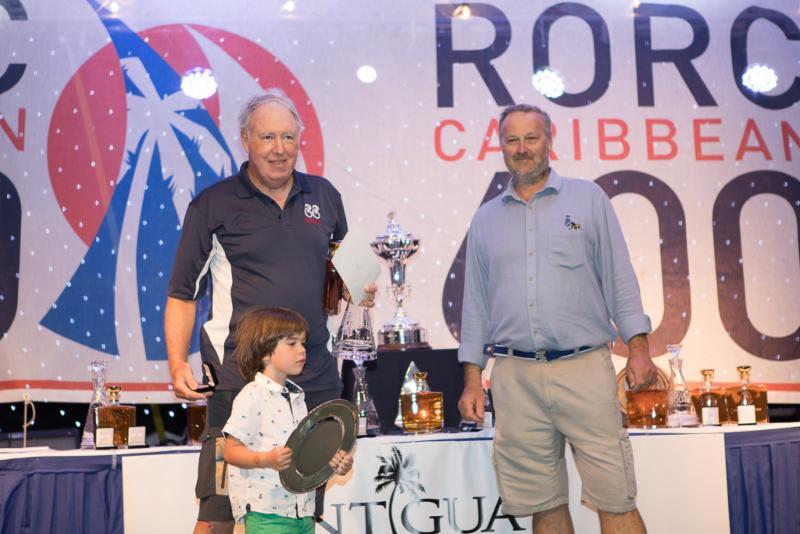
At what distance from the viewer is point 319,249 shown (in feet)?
8.79

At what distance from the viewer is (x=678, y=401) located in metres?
3.56

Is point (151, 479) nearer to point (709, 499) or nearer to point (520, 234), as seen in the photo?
point (520, 234)

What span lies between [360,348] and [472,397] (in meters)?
0.53

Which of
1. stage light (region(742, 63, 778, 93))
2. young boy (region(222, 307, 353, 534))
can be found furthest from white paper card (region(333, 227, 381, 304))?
stage light (region(742, 63, 778, 93))

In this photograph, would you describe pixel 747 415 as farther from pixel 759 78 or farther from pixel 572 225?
pixel 759 78

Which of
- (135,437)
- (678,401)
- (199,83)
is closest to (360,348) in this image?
(135,437)

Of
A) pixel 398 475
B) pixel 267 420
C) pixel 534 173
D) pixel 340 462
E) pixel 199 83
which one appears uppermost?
pixel 199 83

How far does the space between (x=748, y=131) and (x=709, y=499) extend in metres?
2.04

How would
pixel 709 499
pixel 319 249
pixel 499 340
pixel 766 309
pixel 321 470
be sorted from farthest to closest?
pixel 766 309 < pixel 709 499 < pixel 499 340 < pixel 319 249 < pixel 321 470

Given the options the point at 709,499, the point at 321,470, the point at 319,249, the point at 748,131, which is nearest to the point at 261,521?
the point at 321,470

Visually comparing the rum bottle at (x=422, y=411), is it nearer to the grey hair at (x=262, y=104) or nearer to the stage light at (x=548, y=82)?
the grey hair at (x=262, y=104)

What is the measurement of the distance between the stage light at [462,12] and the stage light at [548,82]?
1.39 ft

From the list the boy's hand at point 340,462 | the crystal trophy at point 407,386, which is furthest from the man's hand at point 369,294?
the crystal trophy at point 407,386

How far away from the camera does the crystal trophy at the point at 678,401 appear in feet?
11.5
